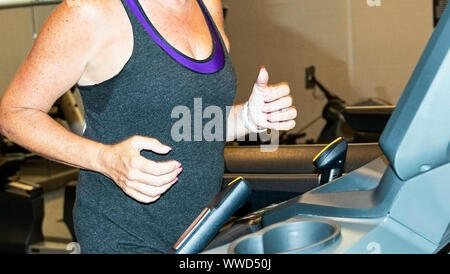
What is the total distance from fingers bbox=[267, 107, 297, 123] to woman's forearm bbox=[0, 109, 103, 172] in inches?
11.8

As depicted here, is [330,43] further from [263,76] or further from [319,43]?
[263,76]

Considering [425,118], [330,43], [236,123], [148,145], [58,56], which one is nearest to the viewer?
[425,118]

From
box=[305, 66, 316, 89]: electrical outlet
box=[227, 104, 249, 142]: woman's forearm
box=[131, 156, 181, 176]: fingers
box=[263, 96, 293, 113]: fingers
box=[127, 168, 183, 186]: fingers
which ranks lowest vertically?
box=[127, 168, 183, 186]: fingers

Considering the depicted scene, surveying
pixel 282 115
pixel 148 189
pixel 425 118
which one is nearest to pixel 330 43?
pixel 282 115

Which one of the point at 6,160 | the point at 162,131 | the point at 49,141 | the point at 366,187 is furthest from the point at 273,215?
the point at 6,160

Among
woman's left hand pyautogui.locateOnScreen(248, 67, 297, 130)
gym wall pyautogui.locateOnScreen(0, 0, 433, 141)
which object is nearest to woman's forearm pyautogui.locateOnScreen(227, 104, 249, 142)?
woman's left hand pyautogui.locateOnScreen(248, 67, 297, 130)

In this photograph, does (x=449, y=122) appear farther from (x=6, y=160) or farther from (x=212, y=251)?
(x=6, y=160)

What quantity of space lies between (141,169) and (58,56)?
0.92 ft

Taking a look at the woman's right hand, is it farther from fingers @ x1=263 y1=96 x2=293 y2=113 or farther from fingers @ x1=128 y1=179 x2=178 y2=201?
fingers @ x1=263 y1=96 x2=293 y2=113

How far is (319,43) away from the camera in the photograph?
471cm

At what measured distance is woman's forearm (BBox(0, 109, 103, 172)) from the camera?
3.36 feet

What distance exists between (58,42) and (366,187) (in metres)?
0.51

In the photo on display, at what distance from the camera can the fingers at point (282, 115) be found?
3.64 ft
